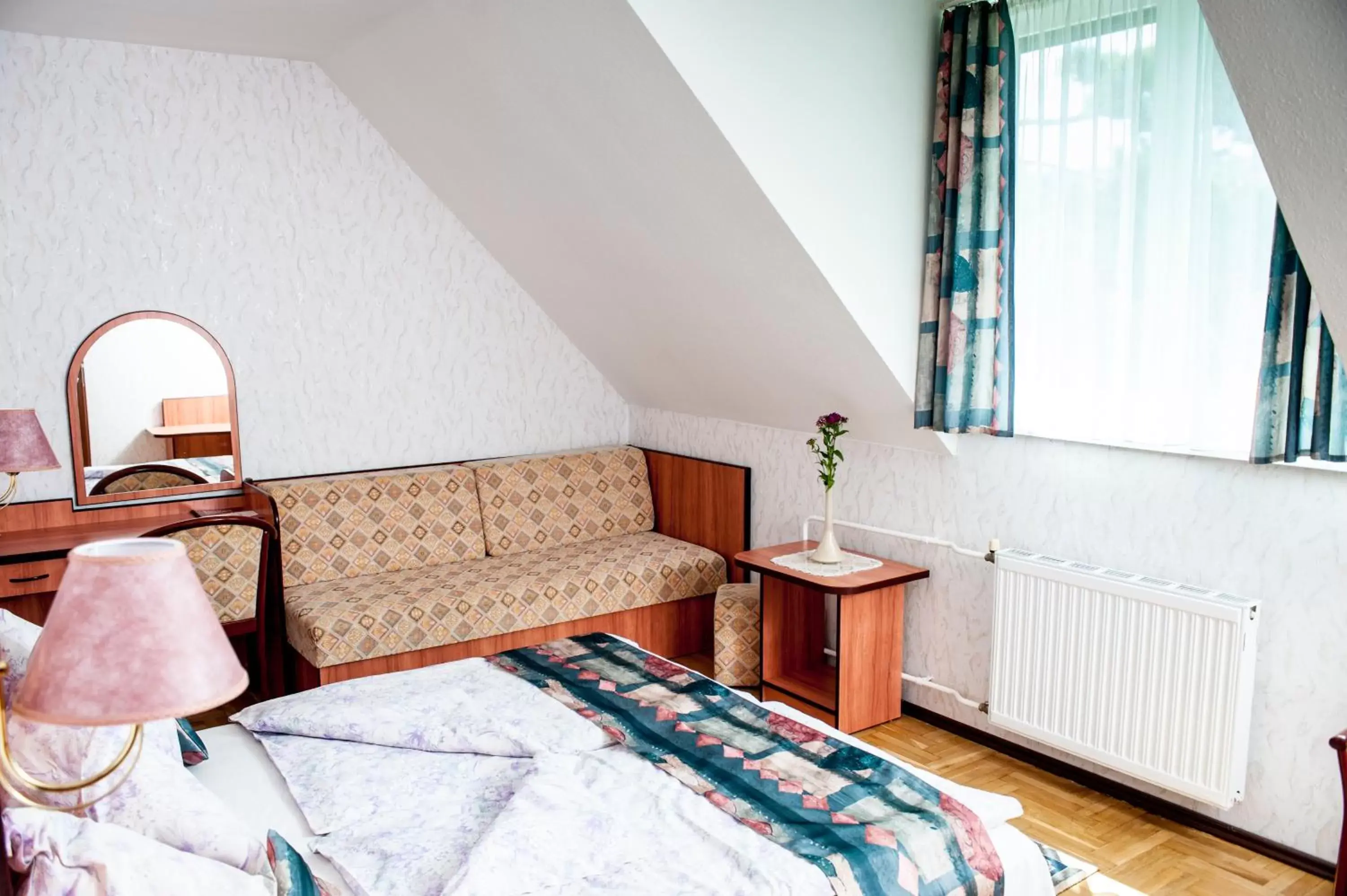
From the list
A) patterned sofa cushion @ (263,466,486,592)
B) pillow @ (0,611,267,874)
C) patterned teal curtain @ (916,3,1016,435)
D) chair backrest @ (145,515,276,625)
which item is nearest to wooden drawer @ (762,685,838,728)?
patterned teal curtain @ (916,3,1016,435)

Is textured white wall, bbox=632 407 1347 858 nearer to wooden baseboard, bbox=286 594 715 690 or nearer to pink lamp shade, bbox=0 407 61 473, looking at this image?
wooden baseboard, bbox=286 594 715 690

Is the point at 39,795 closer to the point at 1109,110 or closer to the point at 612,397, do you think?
the point at 1109,110

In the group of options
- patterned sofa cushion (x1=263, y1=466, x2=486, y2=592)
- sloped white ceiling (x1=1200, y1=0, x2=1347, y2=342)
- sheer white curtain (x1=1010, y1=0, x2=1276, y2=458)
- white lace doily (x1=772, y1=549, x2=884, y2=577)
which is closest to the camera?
sloped white ceiling (x1=1200, y1=0, x2=1347, y2=342)

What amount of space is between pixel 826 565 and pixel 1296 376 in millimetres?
1603

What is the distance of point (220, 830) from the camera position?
1636 mm

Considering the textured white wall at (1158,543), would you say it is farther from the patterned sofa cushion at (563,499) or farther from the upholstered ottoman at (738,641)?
the patterned sofa cushion at (563,499)

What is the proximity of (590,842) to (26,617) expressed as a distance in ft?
9.05

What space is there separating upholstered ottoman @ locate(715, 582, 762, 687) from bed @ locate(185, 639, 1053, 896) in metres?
1.23

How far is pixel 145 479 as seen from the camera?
391 cm

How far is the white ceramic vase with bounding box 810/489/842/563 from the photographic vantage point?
3.62 metres

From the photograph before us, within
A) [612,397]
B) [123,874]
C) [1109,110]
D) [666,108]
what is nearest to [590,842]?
[123,874]

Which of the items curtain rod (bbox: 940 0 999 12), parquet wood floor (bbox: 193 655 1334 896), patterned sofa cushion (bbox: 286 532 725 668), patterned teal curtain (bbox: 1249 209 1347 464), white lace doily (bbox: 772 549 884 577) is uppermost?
curtain rod (bbox: 940 0 999 12)

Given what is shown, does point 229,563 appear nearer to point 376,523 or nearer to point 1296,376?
point 376,523

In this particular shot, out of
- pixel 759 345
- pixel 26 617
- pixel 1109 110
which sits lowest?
pixel 26 617
